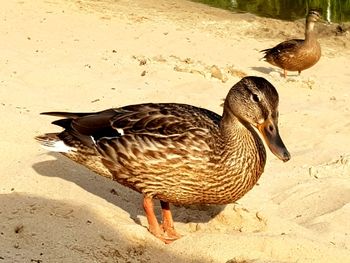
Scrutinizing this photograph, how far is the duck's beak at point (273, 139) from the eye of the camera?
4891 millimetres

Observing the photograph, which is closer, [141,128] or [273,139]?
[273,139]

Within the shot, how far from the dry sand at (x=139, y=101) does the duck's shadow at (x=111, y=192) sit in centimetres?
1

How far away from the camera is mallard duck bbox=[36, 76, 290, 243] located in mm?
4934

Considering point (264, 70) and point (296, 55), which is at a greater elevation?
point (296, 55)

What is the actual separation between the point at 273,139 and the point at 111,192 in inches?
64.8

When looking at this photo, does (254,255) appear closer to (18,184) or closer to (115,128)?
(115,128)

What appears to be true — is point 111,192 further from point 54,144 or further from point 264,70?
point 264,70

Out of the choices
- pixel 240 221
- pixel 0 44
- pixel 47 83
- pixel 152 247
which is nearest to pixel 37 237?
pixel 152 247

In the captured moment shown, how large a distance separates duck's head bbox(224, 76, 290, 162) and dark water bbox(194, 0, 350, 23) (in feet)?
42.5

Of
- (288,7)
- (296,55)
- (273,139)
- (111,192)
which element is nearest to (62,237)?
(111,192)

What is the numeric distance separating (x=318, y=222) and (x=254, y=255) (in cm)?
119

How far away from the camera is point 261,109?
4957 millimetres

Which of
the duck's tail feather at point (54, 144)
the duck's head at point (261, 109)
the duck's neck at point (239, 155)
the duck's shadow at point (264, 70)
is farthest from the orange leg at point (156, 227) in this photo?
the duck's shadow at point (264, 70)

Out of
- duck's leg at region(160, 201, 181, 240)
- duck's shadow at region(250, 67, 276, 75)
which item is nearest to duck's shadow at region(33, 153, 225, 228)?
duck's leg at region(160, 201, 181, 240)
